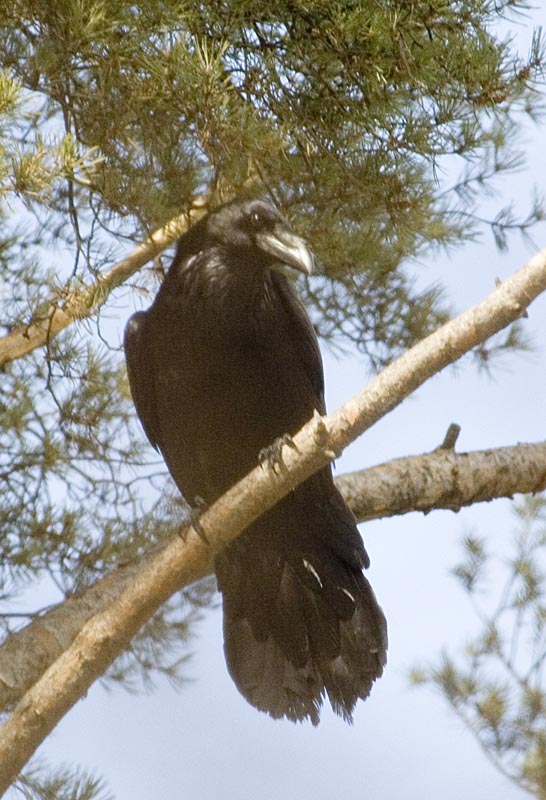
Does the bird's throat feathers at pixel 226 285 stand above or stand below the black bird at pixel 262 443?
above

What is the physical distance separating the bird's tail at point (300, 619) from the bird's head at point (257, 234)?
0.54 metres

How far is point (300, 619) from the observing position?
2.28 m

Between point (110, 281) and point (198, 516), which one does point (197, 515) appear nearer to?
point (198, 516)

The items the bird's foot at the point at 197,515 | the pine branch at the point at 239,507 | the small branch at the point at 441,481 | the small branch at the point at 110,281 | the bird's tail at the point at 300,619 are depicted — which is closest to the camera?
the pine branch at the point at 239,507

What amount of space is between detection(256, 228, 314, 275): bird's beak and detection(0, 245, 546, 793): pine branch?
1.88 ft

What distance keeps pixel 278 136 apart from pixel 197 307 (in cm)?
43

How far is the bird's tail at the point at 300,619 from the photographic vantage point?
221cm

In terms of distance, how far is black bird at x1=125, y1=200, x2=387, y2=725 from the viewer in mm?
2234

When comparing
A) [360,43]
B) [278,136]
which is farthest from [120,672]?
[360,43]

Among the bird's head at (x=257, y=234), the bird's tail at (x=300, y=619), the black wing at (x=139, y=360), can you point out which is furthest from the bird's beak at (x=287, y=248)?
the bird's tail at (x=300, y=619)

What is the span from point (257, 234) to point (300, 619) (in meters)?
0.81

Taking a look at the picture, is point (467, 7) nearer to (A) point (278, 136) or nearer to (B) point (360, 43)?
(B) point (360, 43)

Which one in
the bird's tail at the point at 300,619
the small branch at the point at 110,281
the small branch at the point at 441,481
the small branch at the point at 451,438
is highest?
the small branch at the point at 110,281

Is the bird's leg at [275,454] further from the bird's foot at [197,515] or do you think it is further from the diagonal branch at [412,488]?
the diagonal branch at [412,488]
